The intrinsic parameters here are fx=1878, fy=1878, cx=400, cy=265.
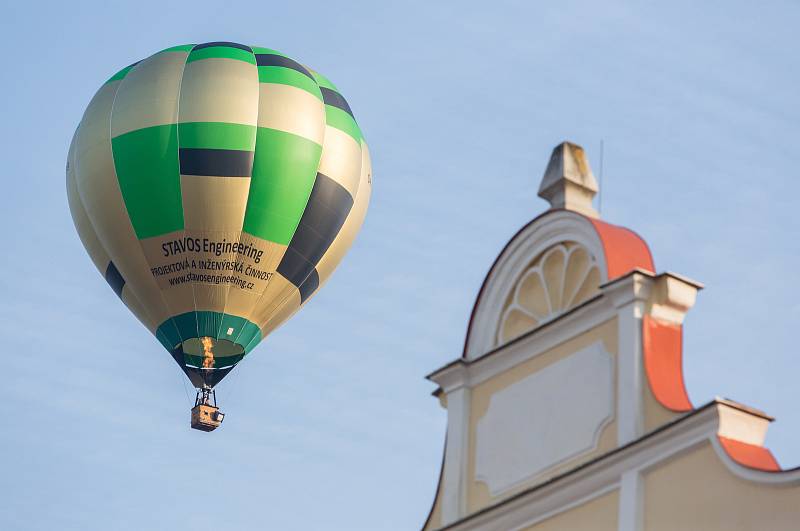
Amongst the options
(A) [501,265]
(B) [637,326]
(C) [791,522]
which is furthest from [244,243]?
(C) [791,522]

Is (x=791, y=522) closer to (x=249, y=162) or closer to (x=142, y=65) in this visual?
(x=249, y=162)

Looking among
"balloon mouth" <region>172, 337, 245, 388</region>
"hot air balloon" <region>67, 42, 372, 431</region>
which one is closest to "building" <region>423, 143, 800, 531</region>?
"hot air balloon" <region>67, 42, 372, 431</region>

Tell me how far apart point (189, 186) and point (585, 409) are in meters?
11.8

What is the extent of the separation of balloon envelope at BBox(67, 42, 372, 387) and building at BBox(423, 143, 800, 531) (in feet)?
32.0

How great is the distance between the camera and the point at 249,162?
84.9 feet

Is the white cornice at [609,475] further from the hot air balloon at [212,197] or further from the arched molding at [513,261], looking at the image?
the hot air balloon at [212,197]

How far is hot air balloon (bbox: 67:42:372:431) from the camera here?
25.8 metres

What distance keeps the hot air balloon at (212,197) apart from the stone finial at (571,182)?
10.0 m

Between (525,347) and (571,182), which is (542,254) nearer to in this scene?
(571,182)

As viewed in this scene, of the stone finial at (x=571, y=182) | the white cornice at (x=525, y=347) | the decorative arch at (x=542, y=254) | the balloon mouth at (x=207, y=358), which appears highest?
the balloon mouth at (x=207, y=358)

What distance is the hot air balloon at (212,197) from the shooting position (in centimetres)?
2581

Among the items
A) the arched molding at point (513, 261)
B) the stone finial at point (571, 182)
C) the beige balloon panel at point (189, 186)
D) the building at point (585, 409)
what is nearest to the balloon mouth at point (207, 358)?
the beige balloon panel at point (189, 186)

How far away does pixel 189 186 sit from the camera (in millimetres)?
25734

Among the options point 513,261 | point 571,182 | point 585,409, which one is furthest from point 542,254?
point 585,409
